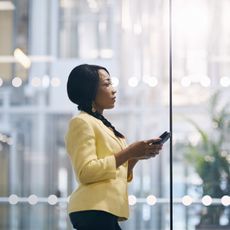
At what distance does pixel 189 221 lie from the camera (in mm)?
2902

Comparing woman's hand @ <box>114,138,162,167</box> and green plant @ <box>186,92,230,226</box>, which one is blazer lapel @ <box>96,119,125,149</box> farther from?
green plant @ <box>186,92,230,226</box>

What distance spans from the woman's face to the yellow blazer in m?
0.08

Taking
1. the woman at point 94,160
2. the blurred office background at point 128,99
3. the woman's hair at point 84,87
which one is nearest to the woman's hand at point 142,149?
the woman at point 94,160

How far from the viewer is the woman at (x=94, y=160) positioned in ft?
5.70

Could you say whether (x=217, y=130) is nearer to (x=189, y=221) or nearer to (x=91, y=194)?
(x=189, y=221)

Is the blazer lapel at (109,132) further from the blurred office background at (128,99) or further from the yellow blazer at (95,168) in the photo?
the blurred office background at (128,99)

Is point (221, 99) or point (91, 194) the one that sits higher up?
point (221, 99)

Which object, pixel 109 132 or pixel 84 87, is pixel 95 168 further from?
pixel 84 87

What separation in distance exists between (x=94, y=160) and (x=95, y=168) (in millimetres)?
26

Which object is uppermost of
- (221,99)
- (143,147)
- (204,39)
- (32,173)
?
(204,39)

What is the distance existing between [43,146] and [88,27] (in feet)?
2.19

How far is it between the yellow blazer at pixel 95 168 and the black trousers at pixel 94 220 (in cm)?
1

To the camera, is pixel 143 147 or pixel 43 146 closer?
pixel 143 147

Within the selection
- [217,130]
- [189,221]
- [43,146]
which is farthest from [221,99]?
[43,146]
